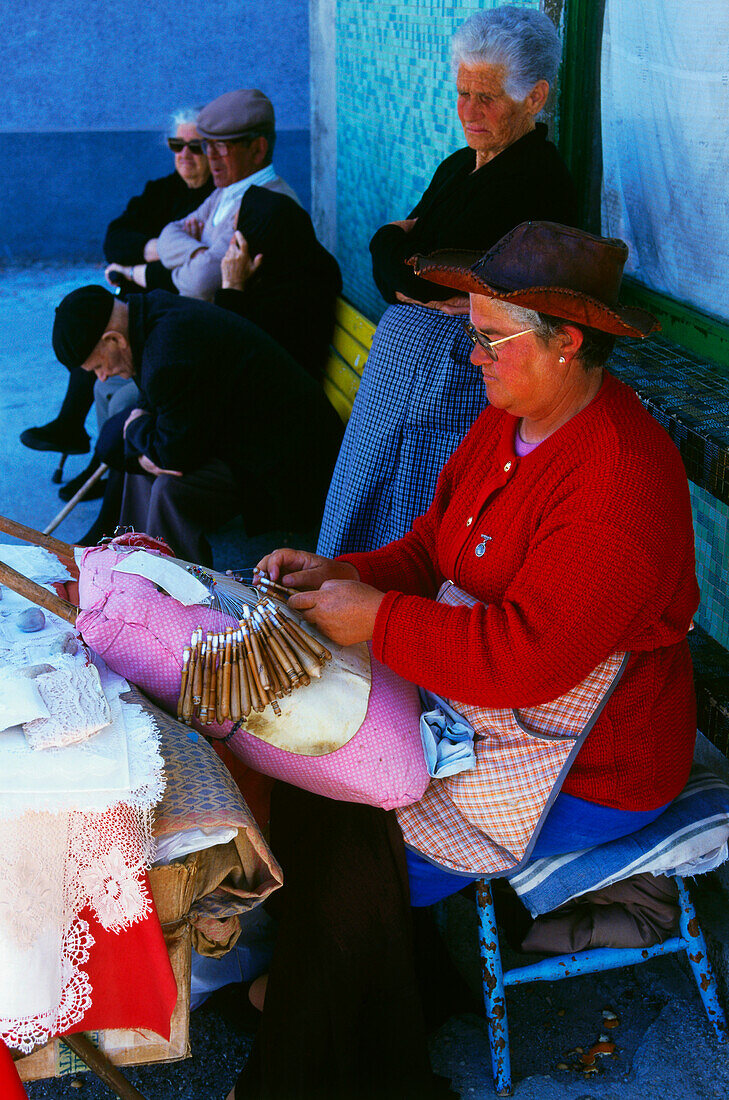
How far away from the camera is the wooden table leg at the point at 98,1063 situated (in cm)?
177

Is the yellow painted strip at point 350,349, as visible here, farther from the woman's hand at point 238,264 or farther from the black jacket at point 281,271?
the woman's hand at point 238,264

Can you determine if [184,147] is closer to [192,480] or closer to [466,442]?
[192,480]

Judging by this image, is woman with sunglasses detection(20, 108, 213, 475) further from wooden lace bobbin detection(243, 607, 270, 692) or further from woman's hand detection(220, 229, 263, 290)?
wooden lace bobbin detection(243, 607, 270, 692)

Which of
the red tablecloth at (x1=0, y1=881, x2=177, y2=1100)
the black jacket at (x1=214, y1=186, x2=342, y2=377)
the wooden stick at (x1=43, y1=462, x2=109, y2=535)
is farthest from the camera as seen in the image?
the black jacket at (x1=214, y1=186, x2=342, y2=377)

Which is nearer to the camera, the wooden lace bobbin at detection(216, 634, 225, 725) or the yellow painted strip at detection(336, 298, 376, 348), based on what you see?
the wooden lace bobbin at detection(216, 634, 225, 725)

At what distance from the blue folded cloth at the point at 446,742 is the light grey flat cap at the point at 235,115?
11.4 ft

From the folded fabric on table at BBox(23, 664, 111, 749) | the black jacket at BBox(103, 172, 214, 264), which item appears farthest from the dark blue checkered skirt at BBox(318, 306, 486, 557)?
the black jacket at BBox(103, 172, 214, 264)

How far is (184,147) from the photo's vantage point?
545cm

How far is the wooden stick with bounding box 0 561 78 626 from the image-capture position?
164 centimetres

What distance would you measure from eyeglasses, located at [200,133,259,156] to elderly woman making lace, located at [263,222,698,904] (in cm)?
→ 303

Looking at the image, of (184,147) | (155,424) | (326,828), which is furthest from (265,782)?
(184,147)

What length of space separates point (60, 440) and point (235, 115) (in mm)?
1693

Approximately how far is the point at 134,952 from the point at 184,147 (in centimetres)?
473

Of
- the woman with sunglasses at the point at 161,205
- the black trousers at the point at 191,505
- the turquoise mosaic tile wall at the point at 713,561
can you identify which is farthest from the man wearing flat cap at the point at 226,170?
the turquoise mosaic tile wall at the point at 713,561
